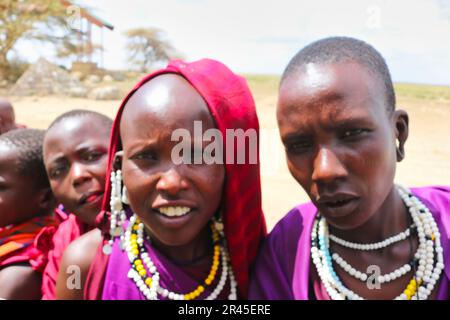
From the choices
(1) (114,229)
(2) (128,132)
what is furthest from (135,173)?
(1) (114,229)

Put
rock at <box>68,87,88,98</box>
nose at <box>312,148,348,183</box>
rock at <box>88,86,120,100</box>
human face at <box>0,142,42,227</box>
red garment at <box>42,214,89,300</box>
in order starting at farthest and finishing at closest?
rock at <box>68,87,88,98</box>
rock at <box>88,86,120,100</box>
human face at <box>0,142,42,227</box>
red garment at <box>42,214,89,300</box>
nose at <box>312,148,348,183</box>

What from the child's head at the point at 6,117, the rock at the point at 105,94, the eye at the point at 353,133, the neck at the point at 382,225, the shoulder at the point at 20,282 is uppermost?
the rock at the point at 105,94

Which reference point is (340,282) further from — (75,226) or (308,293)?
(75,226)

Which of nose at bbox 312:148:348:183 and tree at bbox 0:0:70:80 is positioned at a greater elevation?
tree at bbox 0:0:70:80

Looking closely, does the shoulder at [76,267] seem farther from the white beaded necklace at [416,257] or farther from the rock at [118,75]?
the rock at [118,75]

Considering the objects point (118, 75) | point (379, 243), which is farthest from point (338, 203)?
point (118, 75)

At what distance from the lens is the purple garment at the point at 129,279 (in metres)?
1.45

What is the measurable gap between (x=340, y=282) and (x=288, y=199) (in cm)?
451

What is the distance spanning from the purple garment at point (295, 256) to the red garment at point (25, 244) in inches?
39.5

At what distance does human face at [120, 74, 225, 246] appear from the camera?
1.31 meters

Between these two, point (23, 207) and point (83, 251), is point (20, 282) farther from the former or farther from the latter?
point (83, 251)

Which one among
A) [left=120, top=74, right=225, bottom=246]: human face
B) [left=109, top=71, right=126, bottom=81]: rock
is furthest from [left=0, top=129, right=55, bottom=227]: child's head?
[left=109, top=71, right=126, bottom=81]: rock

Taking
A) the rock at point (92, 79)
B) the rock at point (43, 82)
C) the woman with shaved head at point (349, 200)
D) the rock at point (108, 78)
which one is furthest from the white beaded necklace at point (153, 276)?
the rock at point (108, 78)

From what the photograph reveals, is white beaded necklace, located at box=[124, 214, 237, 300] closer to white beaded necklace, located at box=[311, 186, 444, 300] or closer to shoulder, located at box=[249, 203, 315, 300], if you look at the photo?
shoulder, located at box=[249, 203, 315, 300]
